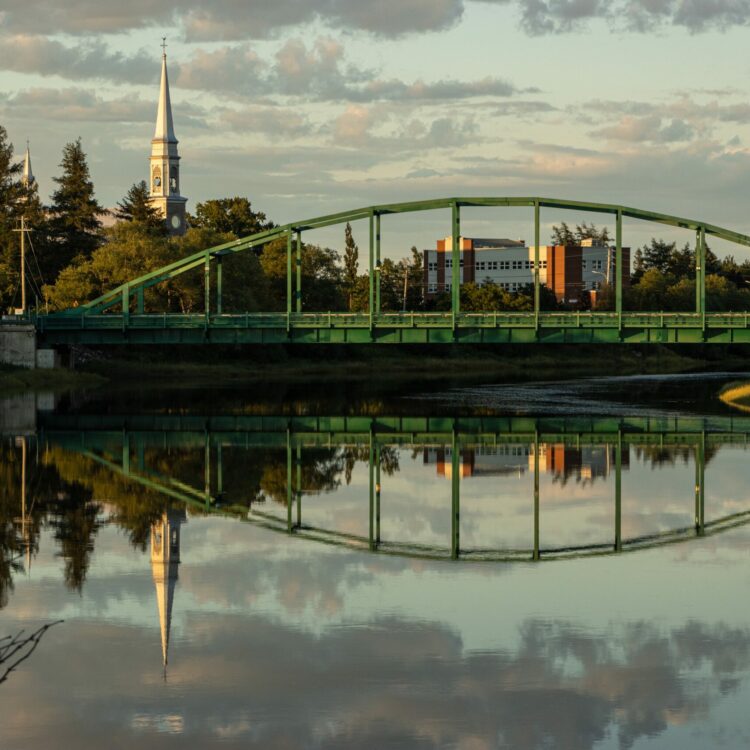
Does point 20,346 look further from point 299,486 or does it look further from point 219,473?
point 299,486

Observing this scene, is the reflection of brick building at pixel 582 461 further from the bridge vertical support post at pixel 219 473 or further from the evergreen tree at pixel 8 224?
the evergreen tree at pixel 8 224

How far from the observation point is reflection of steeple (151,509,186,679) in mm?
24494

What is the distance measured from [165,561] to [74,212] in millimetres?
119302

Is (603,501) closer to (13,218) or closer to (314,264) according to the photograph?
(13,218)

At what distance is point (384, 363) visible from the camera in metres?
142

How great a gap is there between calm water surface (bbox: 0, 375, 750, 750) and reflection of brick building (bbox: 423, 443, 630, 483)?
0.79 ft

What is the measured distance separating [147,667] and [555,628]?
693 cm

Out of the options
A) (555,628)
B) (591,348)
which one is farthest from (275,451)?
(591,348)

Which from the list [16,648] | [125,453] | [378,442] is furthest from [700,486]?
[16,648]

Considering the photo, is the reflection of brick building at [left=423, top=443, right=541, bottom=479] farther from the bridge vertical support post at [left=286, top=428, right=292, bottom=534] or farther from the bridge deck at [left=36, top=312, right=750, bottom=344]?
the bridge deck at [left=36, top=312, right=750, bottom=344]

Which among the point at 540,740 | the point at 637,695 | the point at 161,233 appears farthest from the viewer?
the point at 161,233

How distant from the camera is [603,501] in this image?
4141 cm

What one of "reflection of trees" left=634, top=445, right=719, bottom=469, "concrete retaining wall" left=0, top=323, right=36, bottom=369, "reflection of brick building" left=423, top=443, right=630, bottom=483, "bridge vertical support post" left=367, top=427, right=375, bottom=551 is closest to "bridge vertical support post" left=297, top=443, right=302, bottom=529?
"bridge vertical support post" left=367, top=427, right=375, bottom=551

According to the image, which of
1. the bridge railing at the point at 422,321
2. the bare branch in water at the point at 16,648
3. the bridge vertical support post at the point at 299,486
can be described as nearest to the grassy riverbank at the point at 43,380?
the bridge railing at the point at 422,321
